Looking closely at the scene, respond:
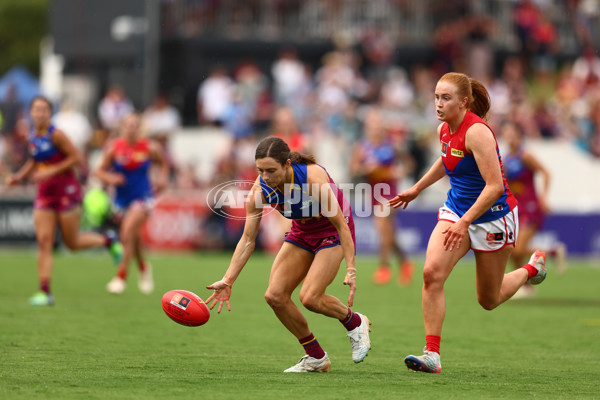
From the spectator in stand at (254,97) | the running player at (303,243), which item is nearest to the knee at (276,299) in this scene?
the running player at (303,243)

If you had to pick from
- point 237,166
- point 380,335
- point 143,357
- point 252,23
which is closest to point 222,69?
point 252,23

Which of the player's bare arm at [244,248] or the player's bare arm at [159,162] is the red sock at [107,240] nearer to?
the player's bare arm at [159,162]

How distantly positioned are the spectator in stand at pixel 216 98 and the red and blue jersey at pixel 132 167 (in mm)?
10025

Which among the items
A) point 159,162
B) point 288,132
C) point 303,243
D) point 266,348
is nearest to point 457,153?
point 303,243

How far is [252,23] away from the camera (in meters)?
26.4

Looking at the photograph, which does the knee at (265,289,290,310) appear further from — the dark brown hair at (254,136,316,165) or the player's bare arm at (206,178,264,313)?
the dark brown hair at (254,136,316,165)

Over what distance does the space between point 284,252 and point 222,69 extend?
18281 mm

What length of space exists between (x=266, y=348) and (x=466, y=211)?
2.48 metres

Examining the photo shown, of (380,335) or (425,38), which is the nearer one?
(380,335)

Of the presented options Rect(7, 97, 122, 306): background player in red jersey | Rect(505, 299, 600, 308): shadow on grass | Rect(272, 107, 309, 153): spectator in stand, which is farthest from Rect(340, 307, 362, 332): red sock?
Rect(272, 107, 309, 153): spectator in stand

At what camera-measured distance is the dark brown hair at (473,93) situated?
7570 millimetres

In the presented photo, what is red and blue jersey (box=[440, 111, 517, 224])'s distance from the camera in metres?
7.59

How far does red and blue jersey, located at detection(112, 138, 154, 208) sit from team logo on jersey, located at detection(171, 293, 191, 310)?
6.53 meters

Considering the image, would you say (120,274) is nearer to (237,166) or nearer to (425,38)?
(237,166)
